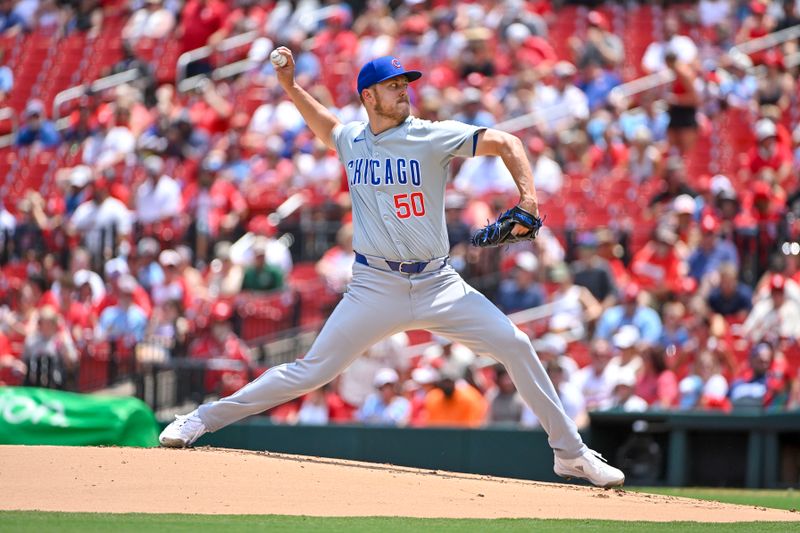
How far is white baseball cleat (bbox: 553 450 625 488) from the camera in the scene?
8.20 meters

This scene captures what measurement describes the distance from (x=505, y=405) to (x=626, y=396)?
103 centimetres

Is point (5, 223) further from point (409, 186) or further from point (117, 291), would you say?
point (409, 186)

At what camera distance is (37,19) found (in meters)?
24.9

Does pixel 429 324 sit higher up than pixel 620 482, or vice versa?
pixel 429 324

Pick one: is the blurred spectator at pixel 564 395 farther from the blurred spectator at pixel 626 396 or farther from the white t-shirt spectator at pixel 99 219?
the white t-shirt spectator at pixel 99 219

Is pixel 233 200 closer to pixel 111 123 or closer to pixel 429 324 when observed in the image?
pixel 111 123

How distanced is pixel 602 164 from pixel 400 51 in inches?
163

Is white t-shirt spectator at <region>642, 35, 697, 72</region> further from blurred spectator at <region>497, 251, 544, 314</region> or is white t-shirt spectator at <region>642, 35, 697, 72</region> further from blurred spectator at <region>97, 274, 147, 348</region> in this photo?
blurred spectator at <region>97, 274, 147, 348</region>

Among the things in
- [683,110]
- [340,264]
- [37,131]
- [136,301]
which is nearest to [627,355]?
[340,264]

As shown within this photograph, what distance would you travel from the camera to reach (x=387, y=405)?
1330 centimetres

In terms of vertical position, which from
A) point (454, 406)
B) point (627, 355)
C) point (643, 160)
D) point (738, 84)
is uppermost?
point (738, 84)

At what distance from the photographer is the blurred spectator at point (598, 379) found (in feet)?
41.9

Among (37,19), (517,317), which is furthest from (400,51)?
(37,19)

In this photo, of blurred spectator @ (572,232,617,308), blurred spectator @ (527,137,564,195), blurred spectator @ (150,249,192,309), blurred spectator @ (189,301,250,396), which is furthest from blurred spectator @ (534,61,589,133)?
blurred spectator @ (189,301,250,396)
